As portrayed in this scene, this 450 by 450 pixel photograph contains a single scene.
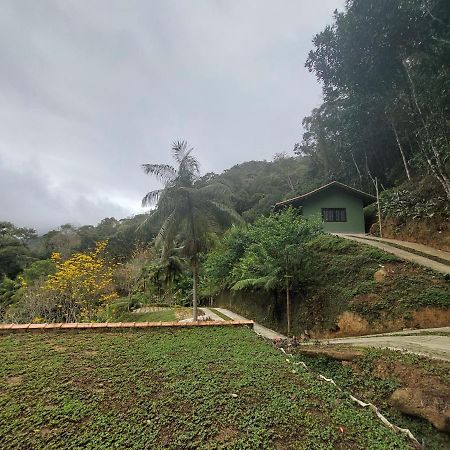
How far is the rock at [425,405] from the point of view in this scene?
3.97 meters

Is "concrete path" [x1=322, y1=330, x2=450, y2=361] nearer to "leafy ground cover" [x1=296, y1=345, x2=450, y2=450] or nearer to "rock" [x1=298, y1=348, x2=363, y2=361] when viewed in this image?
"leafy ground cover" [x1=296, y1=345, x2=450, y2=450]

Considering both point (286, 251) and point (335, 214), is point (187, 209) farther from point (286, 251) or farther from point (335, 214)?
point (335, 214)

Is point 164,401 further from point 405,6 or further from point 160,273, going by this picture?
point 160,273

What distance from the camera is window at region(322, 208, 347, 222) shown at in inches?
845

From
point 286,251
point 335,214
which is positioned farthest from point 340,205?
point 286,251

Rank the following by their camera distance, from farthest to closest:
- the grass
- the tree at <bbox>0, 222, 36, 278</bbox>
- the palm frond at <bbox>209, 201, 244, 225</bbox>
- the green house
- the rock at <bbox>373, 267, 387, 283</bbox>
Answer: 1. the tree at <bbox>0, 222, 36, 278</bbox>
2. the green house
3. the palm frond at <bbox>209, 201, 244, 225</bbox>
4. the rock at <bbox>373, 267, 387, 283</bbox>
5. the grass

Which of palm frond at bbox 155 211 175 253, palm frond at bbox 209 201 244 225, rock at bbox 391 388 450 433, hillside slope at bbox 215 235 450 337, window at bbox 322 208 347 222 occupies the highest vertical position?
window at bbox 322 208 347 222

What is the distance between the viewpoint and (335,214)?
2152 centimetres

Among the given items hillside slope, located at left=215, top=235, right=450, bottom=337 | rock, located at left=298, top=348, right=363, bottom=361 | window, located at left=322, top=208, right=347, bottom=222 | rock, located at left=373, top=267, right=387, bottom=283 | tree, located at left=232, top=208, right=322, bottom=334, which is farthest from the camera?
window, located at left=322, top=208, right=347, bottom=222

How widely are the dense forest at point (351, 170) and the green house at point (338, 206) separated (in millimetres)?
1315

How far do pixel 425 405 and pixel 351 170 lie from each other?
26962mm

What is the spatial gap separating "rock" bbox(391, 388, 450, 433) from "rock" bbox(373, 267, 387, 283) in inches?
266

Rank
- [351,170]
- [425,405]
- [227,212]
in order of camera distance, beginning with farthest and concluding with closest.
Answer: [351,170]
[227,212]
[425,405]

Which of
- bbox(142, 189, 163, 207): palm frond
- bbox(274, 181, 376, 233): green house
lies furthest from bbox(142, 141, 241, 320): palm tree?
bbox(274, 181, 376, 233): green house
